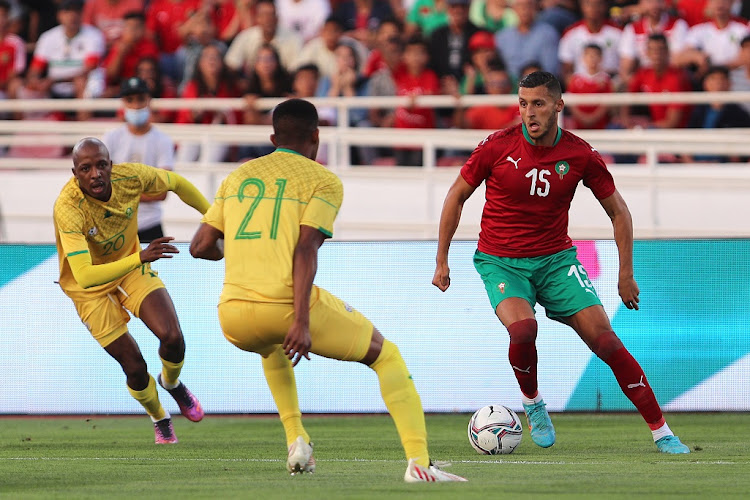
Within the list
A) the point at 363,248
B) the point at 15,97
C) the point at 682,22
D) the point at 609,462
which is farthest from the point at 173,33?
the point at 609,462

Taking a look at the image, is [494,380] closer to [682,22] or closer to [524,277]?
[524,277]

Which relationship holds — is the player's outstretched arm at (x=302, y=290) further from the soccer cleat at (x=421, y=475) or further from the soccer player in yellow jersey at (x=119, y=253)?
the soccer player in yellow jersey at (x=119, y=253)

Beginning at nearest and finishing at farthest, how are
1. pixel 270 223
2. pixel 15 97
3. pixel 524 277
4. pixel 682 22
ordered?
1. pixel 270 223
2. pixel 524 277
3. pixel 682 22
4. pixel 15 97

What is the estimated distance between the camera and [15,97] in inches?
699

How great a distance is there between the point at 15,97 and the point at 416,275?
29.0ft

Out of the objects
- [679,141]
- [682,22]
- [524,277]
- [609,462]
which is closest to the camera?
[609,462]

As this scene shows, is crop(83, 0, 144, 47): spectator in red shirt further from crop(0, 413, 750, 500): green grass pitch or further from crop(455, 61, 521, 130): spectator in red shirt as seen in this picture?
crop(0, 413, 750, 500): green grass pitch

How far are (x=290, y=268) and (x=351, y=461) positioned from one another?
1.98 metres

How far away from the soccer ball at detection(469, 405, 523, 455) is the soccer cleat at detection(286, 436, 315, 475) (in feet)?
5.69

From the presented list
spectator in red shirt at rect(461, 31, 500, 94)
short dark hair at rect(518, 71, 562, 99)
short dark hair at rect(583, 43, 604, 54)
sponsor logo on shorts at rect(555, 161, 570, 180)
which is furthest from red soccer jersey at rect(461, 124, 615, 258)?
spectator in red shirt at rect(461, 31, 500, 94)

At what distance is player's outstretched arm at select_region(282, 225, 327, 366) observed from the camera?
630cm

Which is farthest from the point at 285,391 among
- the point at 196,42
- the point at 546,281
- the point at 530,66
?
the point at 196,42

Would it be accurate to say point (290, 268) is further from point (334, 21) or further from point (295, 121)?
point (334, 21)

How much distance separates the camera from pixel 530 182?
27.6 feet
